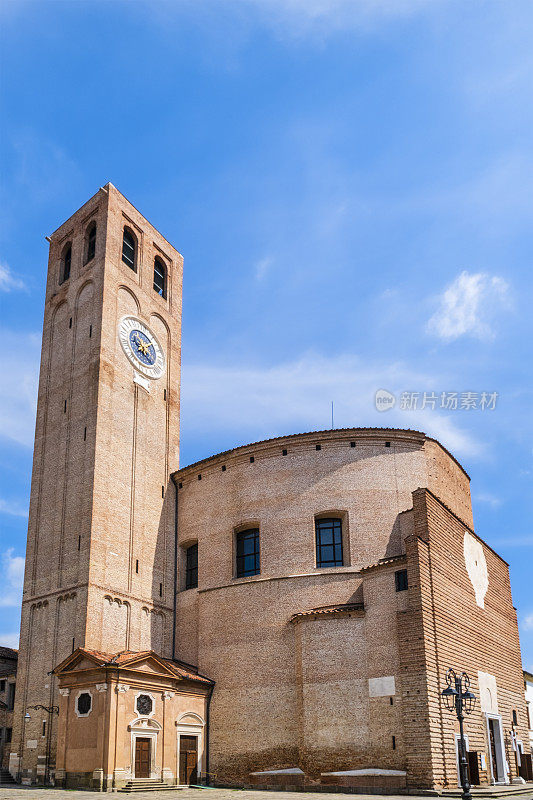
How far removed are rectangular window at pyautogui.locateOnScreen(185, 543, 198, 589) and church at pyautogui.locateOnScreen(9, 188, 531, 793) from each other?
86mm

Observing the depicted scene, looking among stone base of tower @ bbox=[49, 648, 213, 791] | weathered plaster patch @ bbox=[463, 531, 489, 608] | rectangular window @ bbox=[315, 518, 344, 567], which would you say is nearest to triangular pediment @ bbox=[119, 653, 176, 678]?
stone base of tower @ bbox=[49, 648, 213, 791]

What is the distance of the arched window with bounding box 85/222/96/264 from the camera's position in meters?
36.3

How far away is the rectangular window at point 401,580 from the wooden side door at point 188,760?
972 centimetres

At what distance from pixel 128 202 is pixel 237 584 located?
20.1m

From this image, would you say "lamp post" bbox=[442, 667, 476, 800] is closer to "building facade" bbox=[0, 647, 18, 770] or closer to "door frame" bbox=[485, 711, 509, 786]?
"door frame" bbox=[485, 711, 509, 786]

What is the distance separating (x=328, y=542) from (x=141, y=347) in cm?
1304

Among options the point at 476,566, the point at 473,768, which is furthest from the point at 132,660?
the point at 476,566

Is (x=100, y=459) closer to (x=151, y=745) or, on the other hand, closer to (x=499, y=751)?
(x=151, y=745)

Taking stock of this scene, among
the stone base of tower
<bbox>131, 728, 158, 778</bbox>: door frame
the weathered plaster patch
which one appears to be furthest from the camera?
the weathered plaster patch

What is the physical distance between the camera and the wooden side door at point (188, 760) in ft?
87.6

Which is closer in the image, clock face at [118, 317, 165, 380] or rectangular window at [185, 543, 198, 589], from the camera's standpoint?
rectangular window at [185, 543, 198, 589]

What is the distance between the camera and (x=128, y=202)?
37719 millimetres

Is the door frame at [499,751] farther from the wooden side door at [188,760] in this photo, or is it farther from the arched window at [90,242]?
the arched window at [90,242]

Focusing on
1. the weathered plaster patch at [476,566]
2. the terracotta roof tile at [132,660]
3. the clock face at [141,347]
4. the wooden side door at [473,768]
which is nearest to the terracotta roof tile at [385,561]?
the weathered plaster patch at [476,566]
